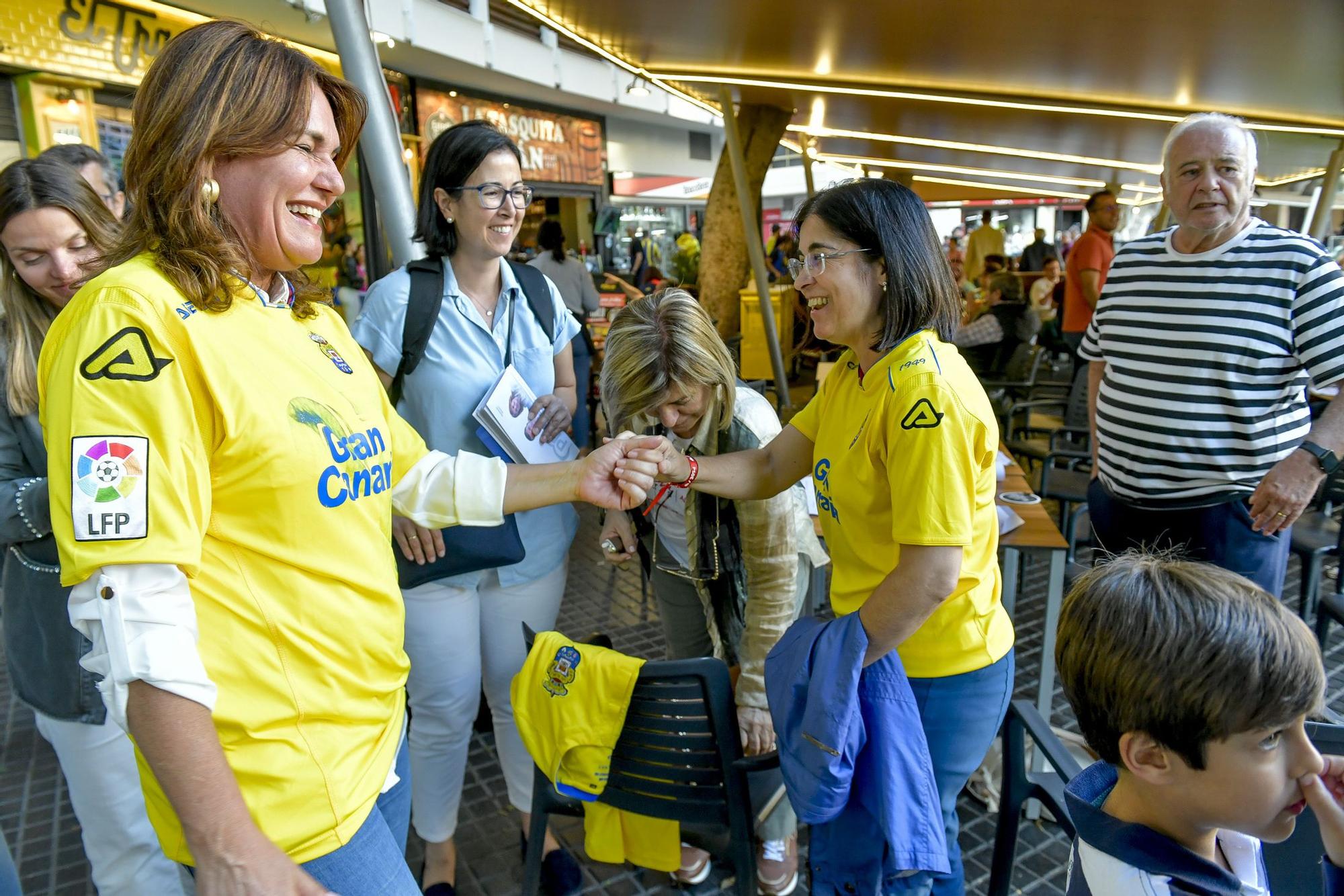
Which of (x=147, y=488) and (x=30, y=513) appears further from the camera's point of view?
(x=30, y=513)

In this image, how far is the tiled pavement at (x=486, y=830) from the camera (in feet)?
8.46

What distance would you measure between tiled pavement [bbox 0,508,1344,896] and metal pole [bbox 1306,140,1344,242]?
476 cm

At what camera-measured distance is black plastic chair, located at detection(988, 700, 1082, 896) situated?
1795 millimetres

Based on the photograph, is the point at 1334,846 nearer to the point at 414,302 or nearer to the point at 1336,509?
the point at 414,302

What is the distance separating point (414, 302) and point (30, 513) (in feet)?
3.17

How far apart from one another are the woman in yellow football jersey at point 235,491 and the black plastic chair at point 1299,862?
4.71 feet

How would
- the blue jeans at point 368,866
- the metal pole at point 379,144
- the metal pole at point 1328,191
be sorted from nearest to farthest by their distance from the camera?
the blue jeans at point 368,866
the metal pole at point 379,144
the metal pole at point 1328,191

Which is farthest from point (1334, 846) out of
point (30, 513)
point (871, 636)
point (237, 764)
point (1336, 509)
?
point (1336, 509)

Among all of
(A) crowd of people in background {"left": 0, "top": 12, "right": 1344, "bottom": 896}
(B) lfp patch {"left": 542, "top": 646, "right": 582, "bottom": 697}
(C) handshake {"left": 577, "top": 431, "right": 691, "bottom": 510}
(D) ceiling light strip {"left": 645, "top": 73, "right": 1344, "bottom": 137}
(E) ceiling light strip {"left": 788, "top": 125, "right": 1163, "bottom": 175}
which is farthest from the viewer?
(E) ceiling light strip {"left": 788, "top": 125, "right": 1163, "bottom": 175}

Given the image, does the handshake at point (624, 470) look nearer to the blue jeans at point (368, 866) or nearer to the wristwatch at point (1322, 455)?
the blue jeans at point (368, 866)

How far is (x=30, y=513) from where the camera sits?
177cm

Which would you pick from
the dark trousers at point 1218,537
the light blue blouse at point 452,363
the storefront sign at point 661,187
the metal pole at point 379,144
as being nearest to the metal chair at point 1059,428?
the dark trousers at point 1218,537

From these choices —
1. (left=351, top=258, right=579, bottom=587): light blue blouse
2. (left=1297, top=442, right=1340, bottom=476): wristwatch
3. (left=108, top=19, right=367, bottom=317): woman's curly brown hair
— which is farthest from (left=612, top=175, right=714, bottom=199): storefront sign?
(left=108, top=19, right=367, bottom=317): woman's curly brown hair

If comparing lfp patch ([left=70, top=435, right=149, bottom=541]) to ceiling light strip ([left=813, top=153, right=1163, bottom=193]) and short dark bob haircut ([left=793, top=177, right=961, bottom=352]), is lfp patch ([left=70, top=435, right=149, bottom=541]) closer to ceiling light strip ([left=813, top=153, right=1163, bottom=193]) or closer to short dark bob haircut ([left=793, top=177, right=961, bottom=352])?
short dark bob haircut ([left=793, top=177, right=961, bottom=352])
